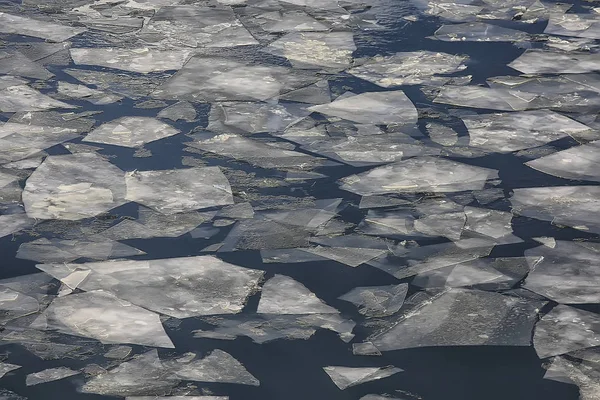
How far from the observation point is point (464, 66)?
4492mm

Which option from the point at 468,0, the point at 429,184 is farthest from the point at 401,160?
the point at 468,0

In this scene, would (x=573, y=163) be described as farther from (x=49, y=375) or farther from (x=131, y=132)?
(x=49, y=375)

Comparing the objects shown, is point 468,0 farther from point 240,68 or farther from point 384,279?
point 384,279

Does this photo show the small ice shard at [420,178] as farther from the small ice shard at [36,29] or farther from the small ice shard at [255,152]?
the small ice shard at [36,29]

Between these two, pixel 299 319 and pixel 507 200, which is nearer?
pixel 299 319

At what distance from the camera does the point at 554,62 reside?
4535 millimetres

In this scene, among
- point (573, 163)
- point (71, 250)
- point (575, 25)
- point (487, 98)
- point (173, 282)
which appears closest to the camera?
point (173, 282)

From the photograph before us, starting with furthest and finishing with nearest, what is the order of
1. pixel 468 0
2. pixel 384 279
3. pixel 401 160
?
pixel 468 0 → pixel 401 160 → pixel 384 279

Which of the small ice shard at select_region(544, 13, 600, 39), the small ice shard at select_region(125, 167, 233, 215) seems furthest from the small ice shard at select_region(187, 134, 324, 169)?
the small ice shard at select_region(544, 13, 600, 39)

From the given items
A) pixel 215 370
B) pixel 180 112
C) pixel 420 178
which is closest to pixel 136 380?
pixel 215 370

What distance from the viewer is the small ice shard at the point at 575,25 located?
4.93 m

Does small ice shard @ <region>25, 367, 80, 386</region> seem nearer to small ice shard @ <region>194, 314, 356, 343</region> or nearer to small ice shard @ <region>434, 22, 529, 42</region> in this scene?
small ice shard @ <region>194, 314, 356, 343</region>

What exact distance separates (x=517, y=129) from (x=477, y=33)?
1245 millimetres

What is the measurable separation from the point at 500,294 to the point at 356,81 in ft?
5.97
